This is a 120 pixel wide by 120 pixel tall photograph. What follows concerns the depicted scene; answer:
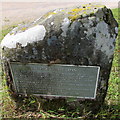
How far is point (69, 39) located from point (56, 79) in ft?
2.19

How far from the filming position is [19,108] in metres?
2.86

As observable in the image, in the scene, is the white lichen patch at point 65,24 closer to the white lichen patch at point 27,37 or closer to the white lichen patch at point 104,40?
the white lichen patch at point 27,37

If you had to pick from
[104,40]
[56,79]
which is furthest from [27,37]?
[104,40]

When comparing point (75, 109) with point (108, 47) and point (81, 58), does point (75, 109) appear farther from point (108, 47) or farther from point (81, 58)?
point (108, 47)

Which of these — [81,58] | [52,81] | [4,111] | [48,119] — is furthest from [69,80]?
[4,111]

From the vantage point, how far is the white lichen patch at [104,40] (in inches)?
86.2

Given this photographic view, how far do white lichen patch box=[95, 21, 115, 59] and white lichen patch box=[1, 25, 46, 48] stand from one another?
68cm

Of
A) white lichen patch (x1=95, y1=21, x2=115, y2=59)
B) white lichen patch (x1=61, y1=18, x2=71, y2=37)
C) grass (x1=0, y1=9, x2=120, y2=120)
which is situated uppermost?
white lichen patch (x1=61, y1=18, x2=71, y2=37)

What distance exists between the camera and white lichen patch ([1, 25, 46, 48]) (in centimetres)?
224

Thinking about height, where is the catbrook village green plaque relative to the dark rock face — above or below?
below

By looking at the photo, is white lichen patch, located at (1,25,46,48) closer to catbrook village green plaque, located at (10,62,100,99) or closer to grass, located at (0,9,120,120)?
catbrook village green plaque, located at (10,62,100,99)

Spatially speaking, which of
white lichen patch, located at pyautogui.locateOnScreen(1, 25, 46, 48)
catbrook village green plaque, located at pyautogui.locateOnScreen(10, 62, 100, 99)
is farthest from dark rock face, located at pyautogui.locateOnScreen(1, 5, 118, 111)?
catbrook village green plaque, located at pyautogui.locateOnScreen(10, 62, 100, 99)

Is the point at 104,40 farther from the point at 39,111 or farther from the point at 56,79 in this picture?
the point at 39,111

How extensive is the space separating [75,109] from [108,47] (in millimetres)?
1136
